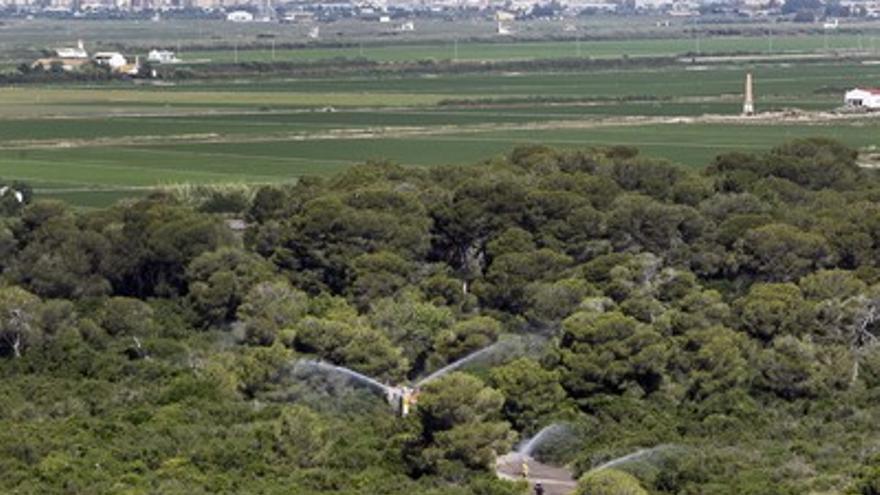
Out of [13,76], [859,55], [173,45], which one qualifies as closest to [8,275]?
[13,76]

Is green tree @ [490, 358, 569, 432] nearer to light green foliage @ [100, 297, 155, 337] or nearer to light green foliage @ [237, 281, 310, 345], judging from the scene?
light green foliage @ [237, 281, 310, 345]

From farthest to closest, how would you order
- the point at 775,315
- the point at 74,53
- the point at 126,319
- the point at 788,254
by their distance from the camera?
the point at 74,53, the point at 788,254, the point at 126,319, the point at 775,315

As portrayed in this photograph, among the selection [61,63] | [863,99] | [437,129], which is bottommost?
[61,63]

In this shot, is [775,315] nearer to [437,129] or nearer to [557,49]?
[437,129]

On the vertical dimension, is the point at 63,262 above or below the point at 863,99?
above

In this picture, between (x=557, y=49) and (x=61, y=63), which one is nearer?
(x=61, y=63)

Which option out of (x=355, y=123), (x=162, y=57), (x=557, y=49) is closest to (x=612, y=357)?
(x=355, y=123)

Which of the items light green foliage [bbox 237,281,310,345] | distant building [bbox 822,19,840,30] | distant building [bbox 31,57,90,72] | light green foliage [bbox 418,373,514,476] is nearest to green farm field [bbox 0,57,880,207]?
distant building [bbox 31,57,90,72]
